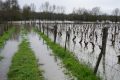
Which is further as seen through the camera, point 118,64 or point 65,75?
point 118,64

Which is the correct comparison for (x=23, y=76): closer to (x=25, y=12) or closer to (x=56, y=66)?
(x=56, y=66)

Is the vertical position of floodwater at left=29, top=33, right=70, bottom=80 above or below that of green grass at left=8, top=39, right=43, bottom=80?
below

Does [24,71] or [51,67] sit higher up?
[24,71]

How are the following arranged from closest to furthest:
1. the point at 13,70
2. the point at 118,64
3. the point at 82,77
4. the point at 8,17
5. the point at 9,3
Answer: the point at 82,77
the point at 13,70
the point at 118,64
the point at 8,17
the point at 9,3

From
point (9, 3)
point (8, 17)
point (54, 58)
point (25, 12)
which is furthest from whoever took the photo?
point (9, 3)

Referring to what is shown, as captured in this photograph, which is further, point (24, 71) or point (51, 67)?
point (51, 67)

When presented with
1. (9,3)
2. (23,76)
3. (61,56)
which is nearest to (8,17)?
(9,3)

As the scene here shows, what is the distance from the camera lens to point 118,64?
13031mm

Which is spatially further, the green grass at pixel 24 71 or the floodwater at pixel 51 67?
the floodwater at pixel 51 67

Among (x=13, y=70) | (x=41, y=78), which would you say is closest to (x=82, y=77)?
(x=41, y=78)

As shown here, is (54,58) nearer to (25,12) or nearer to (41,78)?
(41,78)

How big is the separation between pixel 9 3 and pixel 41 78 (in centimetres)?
8793

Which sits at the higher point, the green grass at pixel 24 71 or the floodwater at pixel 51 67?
A: the green grass at pixel 24 71

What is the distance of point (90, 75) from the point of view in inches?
395
